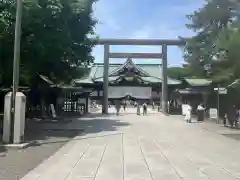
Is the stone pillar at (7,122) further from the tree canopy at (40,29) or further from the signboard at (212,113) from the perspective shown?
the signboard at (212,113)

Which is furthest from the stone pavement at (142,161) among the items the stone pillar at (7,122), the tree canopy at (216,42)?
the tree canopy at (216,42)

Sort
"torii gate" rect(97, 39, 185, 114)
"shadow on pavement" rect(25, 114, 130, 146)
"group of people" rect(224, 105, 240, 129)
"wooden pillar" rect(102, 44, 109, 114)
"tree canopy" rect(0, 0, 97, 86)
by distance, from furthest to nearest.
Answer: "torii gate" rect(97, 39, 185, 114) < "wooden pillar" rect(102, 44, 109, 114) < "group of people" rect(224, 105, 240, 129) < "tree canopy" rect(0, 0, 97, 86) < "shadow on pavement" rect(25, 114, 130, 146)

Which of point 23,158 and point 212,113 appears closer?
point 23,158

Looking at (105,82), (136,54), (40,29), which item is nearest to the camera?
(40,29)

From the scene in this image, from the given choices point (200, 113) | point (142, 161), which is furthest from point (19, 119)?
point (200, 113)

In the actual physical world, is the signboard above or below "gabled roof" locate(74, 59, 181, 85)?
below

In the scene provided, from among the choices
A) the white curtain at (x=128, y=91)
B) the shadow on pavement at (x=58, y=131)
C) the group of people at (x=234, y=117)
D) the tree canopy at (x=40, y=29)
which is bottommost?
the shadow on pavement at (x=58, y=131)

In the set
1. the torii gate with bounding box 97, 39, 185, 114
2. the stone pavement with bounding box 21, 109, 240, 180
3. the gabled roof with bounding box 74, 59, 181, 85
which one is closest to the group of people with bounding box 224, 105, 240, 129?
the stone pavement with bounding box 21, 109, 240, 180

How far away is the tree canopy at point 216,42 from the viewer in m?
21.2

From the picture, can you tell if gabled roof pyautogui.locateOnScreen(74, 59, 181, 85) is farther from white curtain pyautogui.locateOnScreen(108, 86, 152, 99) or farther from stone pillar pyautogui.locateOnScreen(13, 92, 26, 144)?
stone pillar pyautogui.locateOnScreen(13, 92, 26, 144)

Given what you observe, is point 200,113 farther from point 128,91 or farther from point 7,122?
point 128,91

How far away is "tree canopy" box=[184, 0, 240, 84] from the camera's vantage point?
21.2 meters

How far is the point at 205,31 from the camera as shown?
28.0 meters

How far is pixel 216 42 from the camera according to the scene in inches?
973
